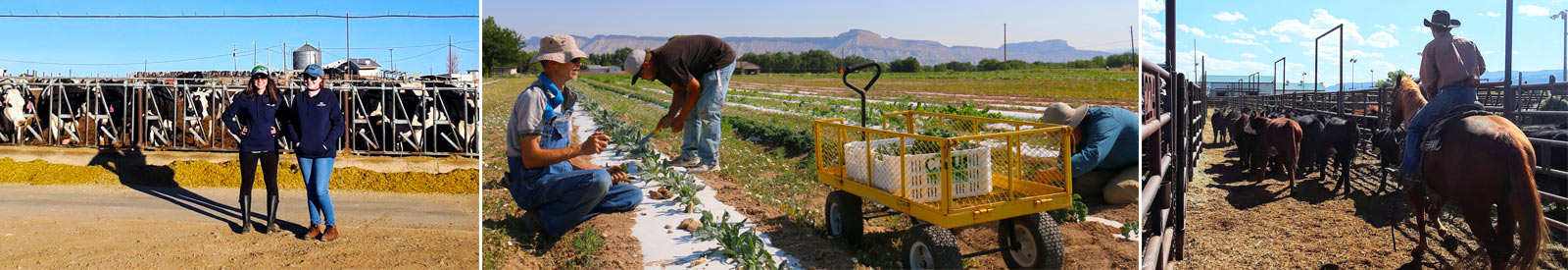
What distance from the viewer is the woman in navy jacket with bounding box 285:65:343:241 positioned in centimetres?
439

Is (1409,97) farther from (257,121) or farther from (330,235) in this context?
(257,121)

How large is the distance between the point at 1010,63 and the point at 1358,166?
49.7 feet

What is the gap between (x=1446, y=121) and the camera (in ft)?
15.8

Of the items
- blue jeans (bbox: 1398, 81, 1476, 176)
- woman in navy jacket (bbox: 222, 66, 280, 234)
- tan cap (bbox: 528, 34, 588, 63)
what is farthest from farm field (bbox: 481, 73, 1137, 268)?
blue jeans (bbox: 1398, 81, 1476, 176)

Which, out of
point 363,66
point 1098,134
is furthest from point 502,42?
point 363,66

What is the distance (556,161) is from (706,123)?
60.1 inches

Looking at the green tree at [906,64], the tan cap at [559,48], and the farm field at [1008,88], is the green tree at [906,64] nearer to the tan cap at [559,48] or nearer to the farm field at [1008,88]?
the farm field at [1008,88]

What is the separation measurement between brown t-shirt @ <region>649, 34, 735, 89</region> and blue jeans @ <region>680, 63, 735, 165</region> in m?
0.07

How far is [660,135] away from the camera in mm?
5684

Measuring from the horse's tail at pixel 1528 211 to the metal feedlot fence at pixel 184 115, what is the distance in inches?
297

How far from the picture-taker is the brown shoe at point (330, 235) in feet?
16.3

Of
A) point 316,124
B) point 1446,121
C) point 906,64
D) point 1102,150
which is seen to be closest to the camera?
point 1102,150

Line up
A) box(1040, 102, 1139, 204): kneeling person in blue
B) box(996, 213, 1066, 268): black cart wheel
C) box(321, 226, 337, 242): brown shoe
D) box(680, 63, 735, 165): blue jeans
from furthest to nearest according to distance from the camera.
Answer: box(321, 226, 337, 242): brown shoe, box(680, 63, 735, 165): blue jeans, box(1040, 102, 1139, 204): kneeling person in blue, box(996, 213, 1066, 268): black cart wheel

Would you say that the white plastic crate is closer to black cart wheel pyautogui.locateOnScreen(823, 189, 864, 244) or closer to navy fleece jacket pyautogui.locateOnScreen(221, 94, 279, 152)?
black cart wheel pyautogui.locateOnScreen(823, 189, 864, 244)
